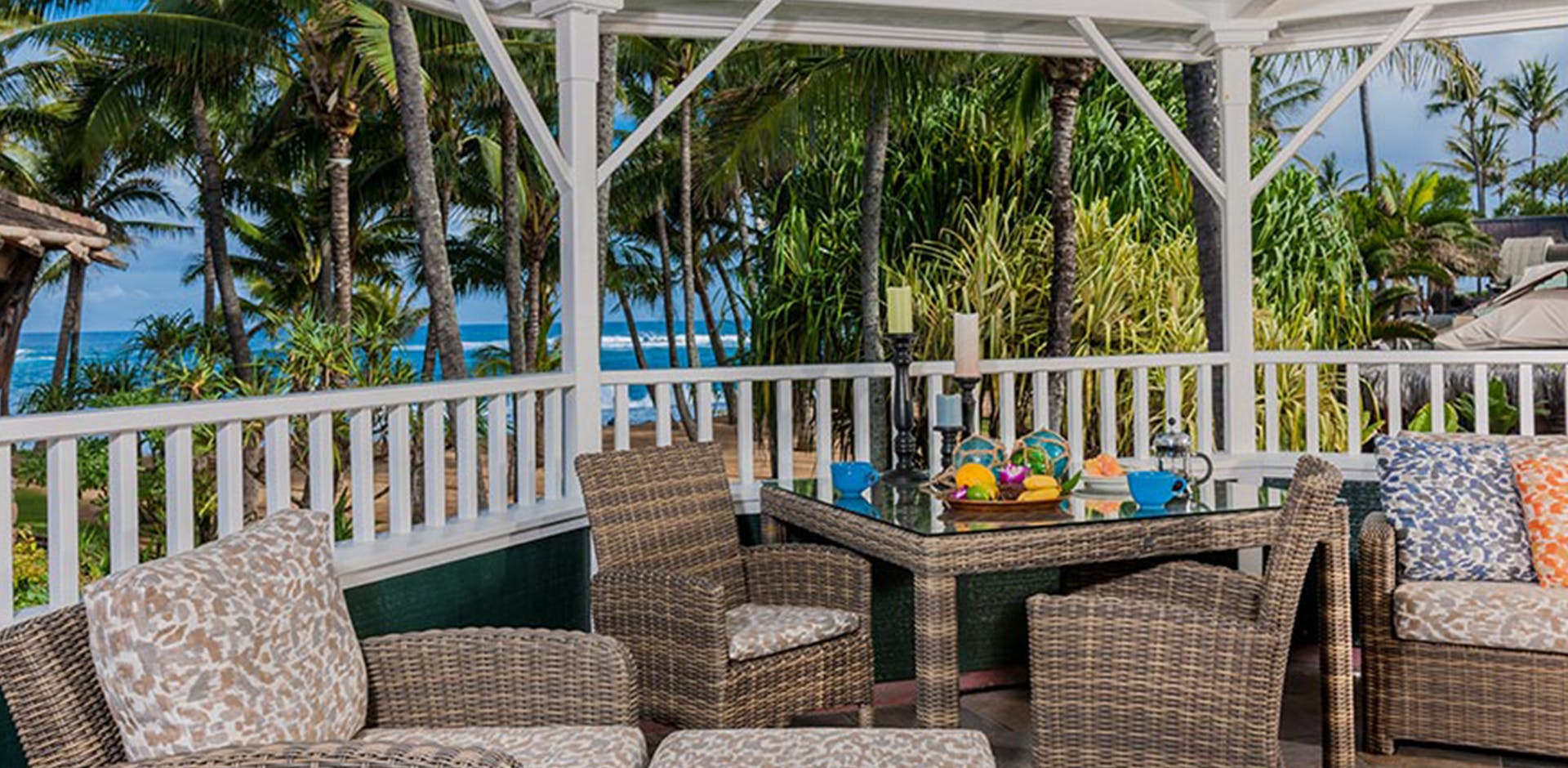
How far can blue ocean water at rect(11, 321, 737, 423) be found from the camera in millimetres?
30609

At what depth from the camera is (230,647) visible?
7.84ft

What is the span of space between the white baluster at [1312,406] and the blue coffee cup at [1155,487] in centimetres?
184

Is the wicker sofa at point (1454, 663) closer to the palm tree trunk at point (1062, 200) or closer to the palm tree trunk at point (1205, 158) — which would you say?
the palm tree trunk at point (1205, 158)

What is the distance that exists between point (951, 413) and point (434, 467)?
1.54 meters

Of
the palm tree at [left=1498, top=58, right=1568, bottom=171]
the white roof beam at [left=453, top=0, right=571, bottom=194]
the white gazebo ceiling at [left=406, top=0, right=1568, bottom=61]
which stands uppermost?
the palm tree at [left=1498, top=58, right=1568, bottom=171]

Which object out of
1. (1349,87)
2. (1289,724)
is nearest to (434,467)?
(1289,724)

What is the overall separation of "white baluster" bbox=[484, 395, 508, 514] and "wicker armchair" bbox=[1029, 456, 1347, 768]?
1.71 m

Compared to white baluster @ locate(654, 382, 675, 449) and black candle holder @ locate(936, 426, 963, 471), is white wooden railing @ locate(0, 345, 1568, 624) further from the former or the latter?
black candle holder @ locate(936, 426, 963, 471)

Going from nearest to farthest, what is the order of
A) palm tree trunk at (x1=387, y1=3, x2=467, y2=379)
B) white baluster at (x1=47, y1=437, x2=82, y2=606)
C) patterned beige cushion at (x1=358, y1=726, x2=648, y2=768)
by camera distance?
patterned beige cushion at (x1=358, y1=726, x2=648, y2=768) < white baluster at (x1=47, y1=437, x2=82, y2=606) < palm tree trunk at (x1=387, y1=3, x2=467, y2=379)

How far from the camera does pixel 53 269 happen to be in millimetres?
26031

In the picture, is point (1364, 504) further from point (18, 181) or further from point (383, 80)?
point (18, 181)

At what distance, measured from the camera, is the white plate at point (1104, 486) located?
4.04 meters

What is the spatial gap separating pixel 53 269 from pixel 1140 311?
21844 mm

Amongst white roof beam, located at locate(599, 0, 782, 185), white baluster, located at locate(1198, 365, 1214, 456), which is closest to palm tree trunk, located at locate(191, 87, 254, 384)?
white roof beam, located at locate(599, 0, 782, 185)
